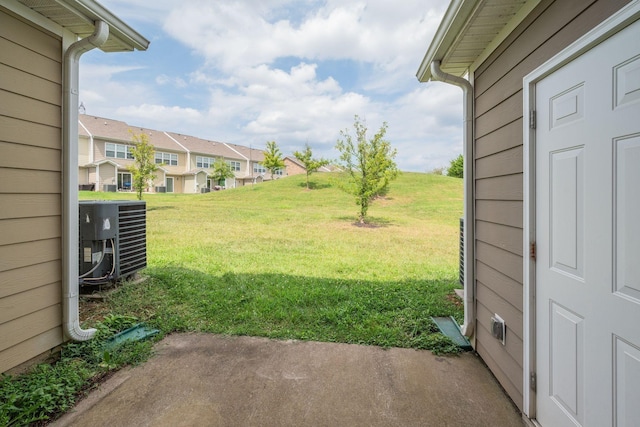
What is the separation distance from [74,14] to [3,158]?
1.03 m

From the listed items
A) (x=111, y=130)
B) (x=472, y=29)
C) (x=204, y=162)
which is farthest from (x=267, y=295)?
(x=204, y=162)

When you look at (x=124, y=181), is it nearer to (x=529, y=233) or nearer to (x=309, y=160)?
(x=309, y=160)

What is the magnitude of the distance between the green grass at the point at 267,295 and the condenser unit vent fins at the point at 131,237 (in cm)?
26

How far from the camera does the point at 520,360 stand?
1.83 m

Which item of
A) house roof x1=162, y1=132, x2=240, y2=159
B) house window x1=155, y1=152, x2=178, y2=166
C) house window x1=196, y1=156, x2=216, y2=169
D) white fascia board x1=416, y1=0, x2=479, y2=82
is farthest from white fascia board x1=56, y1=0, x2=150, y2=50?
house window x1=196, y1=156, x2=216, y2=169

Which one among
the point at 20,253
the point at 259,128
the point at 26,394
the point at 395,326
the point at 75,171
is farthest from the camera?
the point at 259,128

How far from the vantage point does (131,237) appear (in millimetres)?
3547

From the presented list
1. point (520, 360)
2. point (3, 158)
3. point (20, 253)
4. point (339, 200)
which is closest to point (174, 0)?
point (3, 158)

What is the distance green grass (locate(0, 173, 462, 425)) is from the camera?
2169 mm

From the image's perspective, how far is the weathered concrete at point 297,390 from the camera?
1.76 metres

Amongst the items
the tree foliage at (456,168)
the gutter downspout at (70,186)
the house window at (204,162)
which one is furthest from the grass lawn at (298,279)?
the house window at (204,162)

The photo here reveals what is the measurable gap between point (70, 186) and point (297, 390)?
2175 millimetres

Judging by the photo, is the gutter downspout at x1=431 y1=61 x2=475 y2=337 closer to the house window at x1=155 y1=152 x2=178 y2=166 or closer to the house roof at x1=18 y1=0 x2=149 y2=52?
the house roof at x1=18 y1=0 x2=149 y2=52

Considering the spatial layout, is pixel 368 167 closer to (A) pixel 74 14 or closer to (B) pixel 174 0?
(B) pixel 174 0
